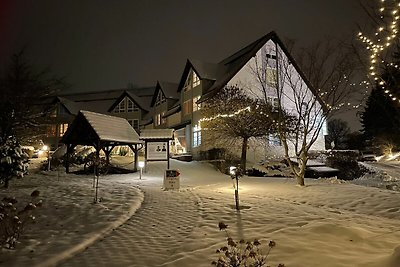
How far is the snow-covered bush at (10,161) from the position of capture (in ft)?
45.0

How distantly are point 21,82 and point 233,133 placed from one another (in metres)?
17.9

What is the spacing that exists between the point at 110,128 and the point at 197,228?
55.1 feet

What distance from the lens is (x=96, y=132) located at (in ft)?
69.7

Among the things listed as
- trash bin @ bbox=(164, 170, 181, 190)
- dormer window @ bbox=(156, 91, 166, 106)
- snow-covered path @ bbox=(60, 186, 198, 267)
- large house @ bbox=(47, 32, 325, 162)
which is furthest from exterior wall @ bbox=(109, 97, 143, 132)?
snow-covered path @ bbox=(60, 186, 198, 267)

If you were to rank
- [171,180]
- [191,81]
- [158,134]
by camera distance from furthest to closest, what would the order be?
[191,81], [158,134], [171,180]

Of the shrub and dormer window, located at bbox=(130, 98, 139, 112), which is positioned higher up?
dormer window, located at bbox=(130, 98, 139, 112)

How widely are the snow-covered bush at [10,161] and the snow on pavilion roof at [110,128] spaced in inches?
266

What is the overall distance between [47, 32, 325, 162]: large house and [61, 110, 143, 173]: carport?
8472 mm

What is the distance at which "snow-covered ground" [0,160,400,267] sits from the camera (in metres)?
5.57

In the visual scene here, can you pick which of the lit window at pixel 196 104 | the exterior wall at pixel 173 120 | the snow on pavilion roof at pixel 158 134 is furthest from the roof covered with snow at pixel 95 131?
the exterior wall at pixel 173 120

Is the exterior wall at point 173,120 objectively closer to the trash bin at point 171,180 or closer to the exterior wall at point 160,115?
the exterior wall at point 160,115

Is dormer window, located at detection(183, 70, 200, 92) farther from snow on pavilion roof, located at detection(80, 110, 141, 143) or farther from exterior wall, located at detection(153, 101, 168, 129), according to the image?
snow on pavilion roof, located at detection(80, 110, 141, 143)

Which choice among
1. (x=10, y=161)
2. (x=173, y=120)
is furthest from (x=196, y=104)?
(x=10, y=161)

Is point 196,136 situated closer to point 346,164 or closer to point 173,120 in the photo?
point 173,120
